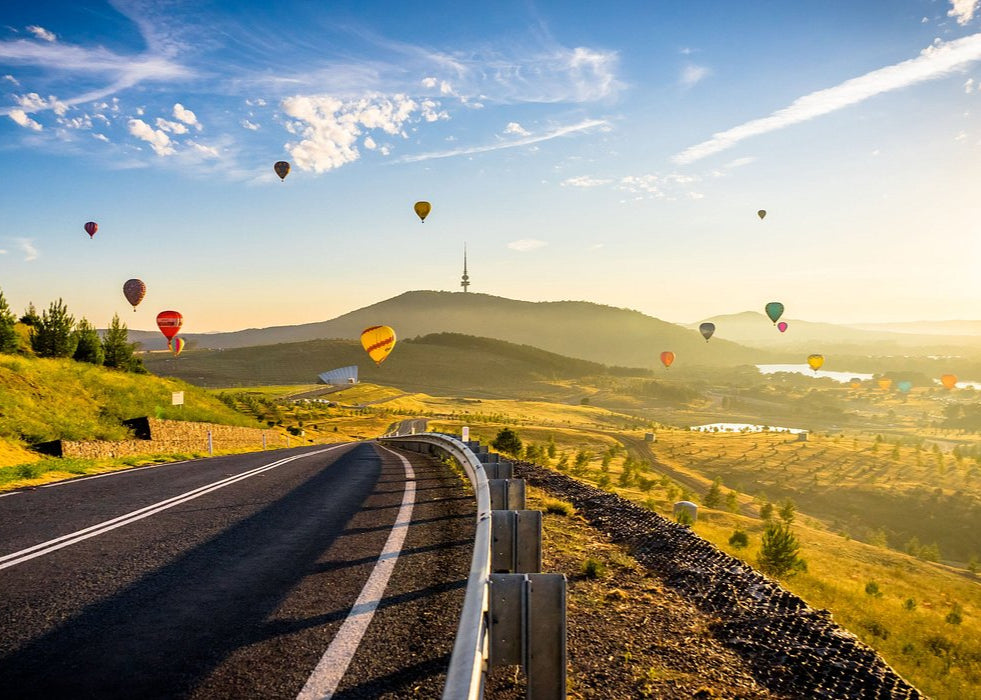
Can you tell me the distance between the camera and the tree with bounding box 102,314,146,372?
29295mm

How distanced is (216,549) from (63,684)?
313 cm

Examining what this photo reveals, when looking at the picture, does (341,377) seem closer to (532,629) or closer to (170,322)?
(170,322)

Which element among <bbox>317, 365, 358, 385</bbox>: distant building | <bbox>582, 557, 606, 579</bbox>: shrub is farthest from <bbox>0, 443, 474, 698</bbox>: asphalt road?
<bbox>317, 365, 358, 385</bbox>: distant building

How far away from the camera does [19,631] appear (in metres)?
4.10

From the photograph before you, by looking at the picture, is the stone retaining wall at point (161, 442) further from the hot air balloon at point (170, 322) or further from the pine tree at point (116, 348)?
the hot air balloon at point (170, 322)

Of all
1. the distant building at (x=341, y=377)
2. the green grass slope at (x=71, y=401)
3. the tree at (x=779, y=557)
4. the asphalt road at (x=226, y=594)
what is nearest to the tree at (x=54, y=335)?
the green grass slope at (x=71, y=401)

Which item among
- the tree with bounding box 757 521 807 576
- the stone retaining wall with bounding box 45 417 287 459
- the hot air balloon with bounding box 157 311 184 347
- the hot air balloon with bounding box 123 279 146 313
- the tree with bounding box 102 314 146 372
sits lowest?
Result: the tree with bounding box 757 521 807 576

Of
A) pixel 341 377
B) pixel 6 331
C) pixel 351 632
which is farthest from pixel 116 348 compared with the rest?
pixel 341 377

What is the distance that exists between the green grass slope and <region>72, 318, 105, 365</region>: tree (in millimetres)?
1023

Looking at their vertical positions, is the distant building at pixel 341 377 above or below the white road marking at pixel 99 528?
below

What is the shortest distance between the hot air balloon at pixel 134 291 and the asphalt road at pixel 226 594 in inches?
1807

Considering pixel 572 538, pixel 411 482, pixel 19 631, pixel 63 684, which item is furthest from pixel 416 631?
pixel 411 482

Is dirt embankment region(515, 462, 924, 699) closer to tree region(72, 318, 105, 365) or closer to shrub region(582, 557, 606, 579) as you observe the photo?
shrub region(582, 557, 606, 579)

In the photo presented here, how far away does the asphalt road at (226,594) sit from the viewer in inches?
139
